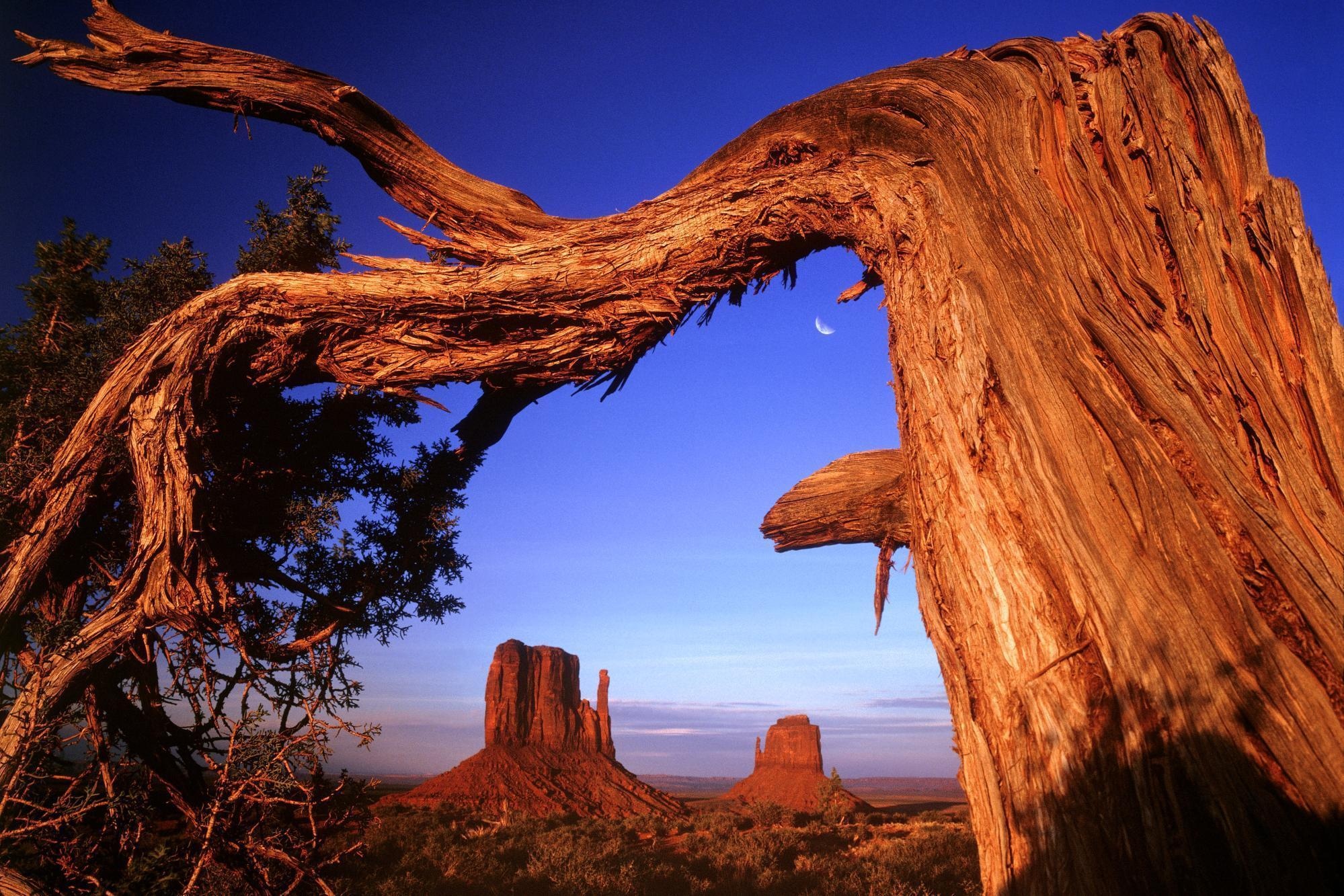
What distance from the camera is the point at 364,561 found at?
6730mm

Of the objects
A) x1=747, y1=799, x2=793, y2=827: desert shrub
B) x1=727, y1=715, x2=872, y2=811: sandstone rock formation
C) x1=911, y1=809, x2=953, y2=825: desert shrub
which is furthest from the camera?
x1=727, y1=715, x2=872, y2=811: sandstone rock formation

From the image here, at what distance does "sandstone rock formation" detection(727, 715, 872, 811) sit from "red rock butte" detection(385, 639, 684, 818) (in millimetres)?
11985

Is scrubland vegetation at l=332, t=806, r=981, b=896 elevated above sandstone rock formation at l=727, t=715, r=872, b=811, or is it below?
above

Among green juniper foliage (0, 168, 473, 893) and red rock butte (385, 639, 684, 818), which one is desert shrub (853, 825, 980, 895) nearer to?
green juniper foliage (0, 168, 473, 893)

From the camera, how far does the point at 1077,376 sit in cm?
256

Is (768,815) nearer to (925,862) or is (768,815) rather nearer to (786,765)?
(925,862)

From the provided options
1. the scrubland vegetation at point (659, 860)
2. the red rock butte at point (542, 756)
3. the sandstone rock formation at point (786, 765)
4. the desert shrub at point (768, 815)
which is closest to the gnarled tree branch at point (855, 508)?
the scrubland vegetation at point (659, 860)

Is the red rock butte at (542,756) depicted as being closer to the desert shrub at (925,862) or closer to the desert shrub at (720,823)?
the desert shrub at (720,823)

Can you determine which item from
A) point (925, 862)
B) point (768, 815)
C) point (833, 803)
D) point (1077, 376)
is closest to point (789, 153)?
point (1077, 376)

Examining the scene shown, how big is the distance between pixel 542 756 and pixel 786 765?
27.0 m

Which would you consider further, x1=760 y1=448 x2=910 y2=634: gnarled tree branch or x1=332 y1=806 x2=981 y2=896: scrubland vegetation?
x1=332 y1=806 x2=981 y2=896: scrubland vegetation

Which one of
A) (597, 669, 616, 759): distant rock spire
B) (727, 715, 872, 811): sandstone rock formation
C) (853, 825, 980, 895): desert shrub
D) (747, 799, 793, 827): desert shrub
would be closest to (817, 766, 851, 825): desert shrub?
(747, 799, 793, 827): desert shrub

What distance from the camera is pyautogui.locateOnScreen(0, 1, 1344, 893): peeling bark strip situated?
201 cm

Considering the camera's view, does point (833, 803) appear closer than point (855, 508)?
No
